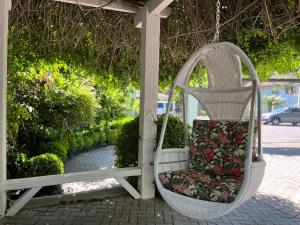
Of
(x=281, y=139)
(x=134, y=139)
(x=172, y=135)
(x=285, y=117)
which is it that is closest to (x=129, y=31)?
(x=134, y=139)

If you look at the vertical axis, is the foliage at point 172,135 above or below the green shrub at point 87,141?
above

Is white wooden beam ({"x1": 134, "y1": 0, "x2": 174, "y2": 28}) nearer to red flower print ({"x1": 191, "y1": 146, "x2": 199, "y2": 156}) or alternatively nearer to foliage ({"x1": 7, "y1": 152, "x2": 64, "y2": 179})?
red flower print ({"x1": 191, "y1": 146, "x2": 199, "y2": 156})

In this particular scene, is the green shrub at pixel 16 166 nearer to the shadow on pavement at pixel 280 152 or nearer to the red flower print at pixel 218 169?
the red flower print at pixel 218 169

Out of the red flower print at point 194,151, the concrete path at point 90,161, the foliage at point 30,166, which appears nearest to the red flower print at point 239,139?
the red flower print at point 194,151

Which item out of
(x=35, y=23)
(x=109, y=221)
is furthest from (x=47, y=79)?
(x=109, y=221)

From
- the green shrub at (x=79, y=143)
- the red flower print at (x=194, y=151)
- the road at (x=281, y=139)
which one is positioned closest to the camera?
the red flower print at (x=194, y=151)

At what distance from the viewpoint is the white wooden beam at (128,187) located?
387 centimetres

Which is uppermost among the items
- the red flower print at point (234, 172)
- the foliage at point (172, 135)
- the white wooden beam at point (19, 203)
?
the foliage at point (172, 135)

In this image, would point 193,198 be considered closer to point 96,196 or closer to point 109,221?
point 109,221

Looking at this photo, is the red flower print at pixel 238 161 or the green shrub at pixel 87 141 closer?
the red flower print at pixel 238 161

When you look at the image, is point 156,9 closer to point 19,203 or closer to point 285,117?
point 19,203

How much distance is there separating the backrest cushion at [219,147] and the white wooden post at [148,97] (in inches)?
25.6

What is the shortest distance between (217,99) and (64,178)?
190 centimetres

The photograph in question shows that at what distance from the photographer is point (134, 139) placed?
14.2 feet
